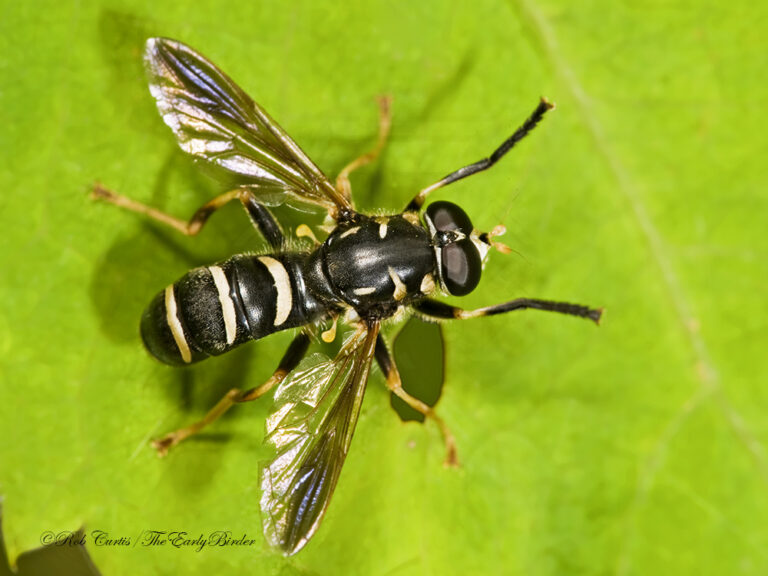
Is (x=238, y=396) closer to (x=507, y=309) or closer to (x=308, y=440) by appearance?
(x=308, y=440)

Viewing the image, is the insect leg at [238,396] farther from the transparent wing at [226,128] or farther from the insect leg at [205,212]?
the transparent wing at [226,128]

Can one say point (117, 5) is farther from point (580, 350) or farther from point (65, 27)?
point (580, 350)

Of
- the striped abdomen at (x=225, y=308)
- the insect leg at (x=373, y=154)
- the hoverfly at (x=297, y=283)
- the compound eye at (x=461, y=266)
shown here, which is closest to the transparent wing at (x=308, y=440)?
the hoverfly at (x=297, y=283)

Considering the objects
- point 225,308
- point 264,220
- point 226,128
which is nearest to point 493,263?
point 264,220

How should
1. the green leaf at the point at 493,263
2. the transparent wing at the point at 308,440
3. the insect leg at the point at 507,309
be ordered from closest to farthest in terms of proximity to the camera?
the transparent wing at the point at 308,440
the green leaf at the point at 493,263
the insect leg at the point at 507,309

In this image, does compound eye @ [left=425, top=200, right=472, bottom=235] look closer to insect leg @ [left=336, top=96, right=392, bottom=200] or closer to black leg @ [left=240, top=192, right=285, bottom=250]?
insect leg @ [left=336, top=96, right=392, bottom=200]
